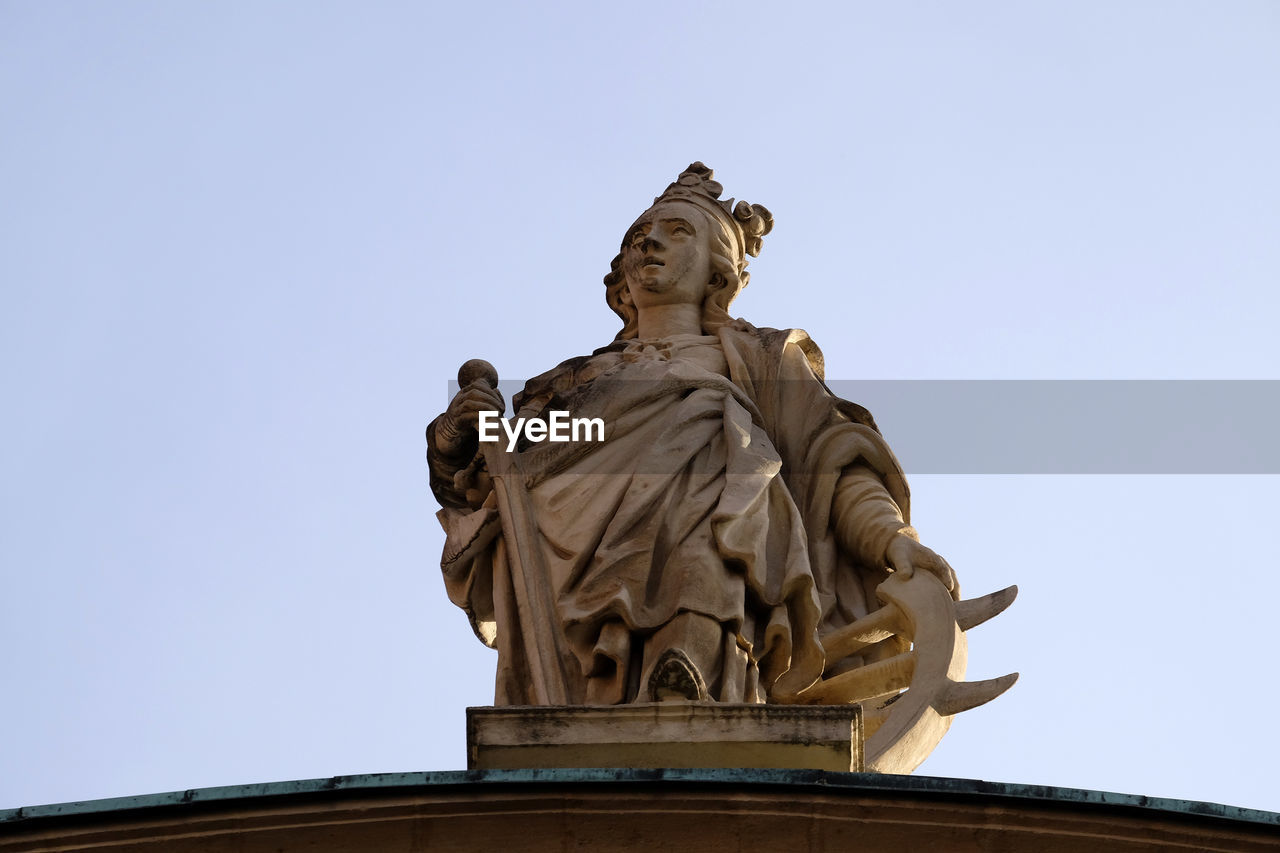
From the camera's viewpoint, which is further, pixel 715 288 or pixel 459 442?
pixel 715 288

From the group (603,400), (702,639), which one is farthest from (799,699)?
(603,400)

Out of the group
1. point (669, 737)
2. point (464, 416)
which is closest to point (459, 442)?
point (464, 416)

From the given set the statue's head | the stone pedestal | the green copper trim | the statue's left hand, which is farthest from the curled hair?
the green copper trim

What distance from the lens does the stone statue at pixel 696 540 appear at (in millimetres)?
13133

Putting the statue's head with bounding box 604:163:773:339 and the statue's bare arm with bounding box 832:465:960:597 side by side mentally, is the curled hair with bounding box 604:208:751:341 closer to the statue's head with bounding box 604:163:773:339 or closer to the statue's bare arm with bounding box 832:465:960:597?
the statue's head with bounding box 604:163:773:339

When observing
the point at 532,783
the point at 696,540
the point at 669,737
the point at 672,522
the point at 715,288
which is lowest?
the point at 532,783

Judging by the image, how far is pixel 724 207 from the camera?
16.0 meters

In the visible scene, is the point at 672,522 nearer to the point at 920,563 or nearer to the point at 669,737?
the point at 920,563

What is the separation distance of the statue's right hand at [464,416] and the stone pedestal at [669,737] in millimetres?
2592

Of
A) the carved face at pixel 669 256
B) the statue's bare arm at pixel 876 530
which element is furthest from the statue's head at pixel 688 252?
the statue's bare arm at pixel 876 530

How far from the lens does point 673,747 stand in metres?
12.1

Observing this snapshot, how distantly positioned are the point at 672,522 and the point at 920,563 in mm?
1278

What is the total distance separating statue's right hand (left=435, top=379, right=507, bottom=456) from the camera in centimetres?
1445

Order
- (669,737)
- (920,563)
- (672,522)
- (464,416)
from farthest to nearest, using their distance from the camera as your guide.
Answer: (464,416) < (920,563) < (672,522) < (669,737)
